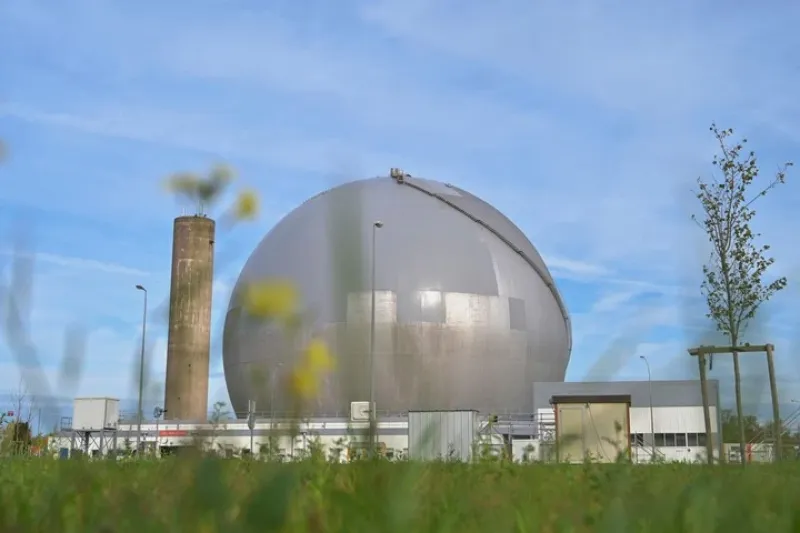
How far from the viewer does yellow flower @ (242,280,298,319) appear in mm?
1274

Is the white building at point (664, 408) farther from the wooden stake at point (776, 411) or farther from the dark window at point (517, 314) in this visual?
the wooden stake at point (776, 411)

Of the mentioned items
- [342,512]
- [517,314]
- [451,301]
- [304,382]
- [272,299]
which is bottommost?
[342,512]

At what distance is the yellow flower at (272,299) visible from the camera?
1274 mm

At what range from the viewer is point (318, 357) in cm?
142

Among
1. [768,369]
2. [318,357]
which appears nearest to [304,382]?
[318,357]

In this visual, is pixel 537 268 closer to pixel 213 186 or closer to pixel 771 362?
pixel 771 362

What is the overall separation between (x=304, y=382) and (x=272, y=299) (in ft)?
0.47

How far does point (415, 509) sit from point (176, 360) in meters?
43.8

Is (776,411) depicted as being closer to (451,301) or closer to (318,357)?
(318,357)

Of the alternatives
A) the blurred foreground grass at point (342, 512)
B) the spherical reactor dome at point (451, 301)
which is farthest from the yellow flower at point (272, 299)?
the spherical reactor dome at point (451, 301)

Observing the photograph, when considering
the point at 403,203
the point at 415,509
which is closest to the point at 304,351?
the point at 415,509

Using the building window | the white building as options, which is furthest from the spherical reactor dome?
the building window

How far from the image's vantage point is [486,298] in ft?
124

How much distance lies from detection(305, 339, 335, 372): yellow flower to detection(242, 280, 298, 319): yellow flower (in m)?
0.12
